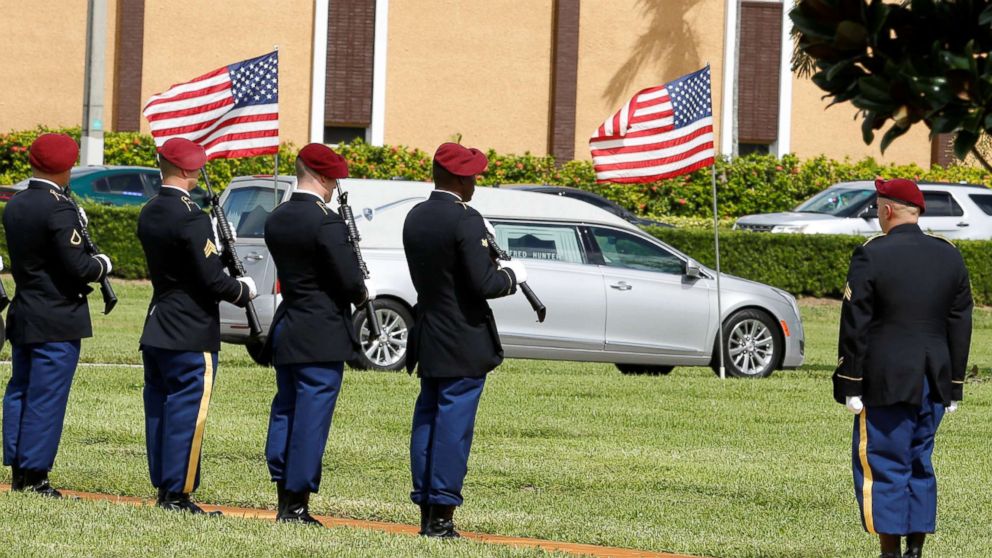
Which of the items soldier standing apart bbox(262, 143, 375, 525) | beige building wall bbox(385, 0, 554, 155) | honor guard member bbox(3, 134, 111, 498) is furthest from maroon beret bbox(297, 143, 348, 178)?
beige building wall bbox(385, 0, 554, 155)

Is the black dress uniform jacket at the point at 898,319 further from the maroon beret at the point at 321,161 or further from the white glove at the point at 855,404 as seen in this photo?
the maroon beret at the point at 321,161

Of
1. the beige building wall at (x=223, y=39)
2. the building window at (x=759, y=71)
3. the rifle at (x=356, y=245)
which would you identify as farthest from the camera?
the building window at (x=759, y=71)

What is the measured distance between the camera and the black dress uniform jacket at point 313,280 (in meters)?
7.91

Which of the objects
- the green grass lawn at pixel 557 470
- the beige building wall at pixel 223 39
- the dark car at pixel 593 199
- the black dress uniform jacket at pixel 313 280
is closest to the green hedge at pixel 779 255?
the dark car at pixel 593 199

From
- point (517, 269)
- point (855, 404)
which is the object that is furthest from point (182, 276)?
point (855, 404)

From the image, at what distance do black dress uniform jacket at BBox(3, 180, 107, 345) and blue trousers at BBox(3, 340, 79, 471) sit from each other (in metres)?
0.09

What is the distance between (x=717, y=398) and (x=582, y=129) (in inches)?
868

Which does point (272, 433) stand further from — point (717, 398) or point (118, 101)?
point (118, 101)

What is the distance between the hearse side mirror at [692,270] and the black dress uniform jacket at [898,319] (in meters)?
8.86

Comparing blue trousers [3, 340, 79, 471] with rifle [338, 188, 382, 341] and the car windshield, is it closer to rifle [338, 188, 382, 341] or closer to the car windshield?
rifle [338, 188, 382, 341]

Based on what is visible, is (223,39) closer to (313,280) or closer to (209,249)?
(209,249)

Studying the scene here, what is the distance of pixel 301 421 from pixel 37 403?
1537 millimetres

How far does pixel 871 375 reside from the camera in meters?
7.48

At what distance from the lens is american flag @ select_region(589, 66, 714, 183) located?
17516 millimetres
